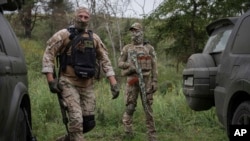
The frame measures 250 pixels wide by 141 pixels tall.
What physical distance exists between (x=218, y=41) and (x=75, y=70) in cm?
202

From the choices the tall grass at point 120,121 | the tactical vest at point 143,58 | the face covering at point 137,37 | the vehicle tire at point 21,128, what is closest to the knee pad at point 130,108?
the tall grass at point 120,121

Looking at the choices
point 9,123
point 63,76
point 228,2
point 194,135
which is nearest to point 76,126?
point 63,76

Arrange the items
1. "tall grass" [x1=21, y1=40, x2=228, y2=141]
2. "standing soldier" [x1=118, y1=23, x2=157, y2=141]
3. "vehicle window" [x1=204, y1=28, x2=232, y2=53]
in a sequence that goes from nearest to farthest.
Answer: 1. "vehicle window" [x1=204, y1=28, x2=232, y2=53]
2. "standing soldier" [x1=118, y1=23, x2=157, y2=141]
3. "tall grass" [x1=21, y1=40, x2=228, y2=141]

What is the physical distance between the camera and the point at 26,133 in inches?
173

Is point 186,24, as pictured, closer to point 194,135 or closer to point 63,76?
point 194,135

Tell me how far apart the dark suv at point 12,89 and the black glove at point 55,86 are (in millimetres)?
622

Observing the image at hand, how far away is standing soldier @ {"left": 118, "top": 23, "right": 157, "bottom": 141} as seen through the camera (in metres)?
6.45

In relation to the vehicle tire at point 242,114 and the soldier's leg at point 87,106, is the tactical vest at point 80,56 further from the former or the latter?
the vehicle tire at point 242,114

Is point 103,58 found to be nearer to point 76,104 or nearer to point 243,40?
point 76,104

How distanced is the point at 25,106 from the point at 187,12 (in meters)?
16.4

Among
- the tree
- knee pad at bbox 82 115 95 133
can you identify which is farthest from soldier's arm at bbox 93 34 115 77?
the tree

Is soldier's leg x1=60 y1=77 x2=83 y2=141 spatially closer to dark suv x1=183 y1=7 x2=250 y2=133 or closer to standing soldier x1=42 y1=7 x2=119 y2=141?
standing soldier x1=42 y1=7 x2=119 y2=141

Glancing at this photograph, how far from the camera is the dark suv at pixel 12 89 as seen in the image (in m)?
3.29

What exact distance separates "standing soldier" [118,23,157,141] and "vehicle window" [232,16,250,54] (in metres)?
1.93
